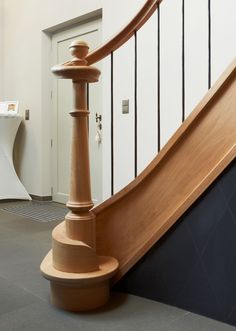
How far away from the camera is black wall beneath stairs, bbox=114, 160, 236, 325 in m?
1.38

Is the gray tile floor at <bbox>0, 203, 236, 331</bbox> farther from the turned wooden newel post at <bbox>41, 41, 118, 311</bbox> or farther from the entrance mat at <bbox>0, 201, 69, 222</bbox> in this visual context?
the entrance mat at <bbox>0, 201, 69, 222</bbox>

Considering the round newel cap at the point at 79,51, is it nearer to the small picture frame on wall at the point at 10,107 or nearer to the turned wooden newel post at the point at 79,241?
the turned wooden newel post at the point at 79,241

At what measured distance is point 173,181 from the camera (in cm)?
153

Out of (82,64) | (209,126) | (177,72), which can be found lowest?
(209,126)

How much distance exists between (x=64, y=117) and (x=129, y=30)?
8.62ft

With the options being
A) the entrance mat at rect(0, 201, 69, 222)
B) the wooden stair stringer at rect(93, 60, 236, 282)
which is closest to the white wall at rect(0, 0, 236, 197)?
the entrance mat at rect(0, 201, 69, 222)

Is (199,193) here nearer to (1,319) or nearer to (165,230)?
(165,230)

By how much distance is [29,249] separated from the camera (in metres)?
2.45

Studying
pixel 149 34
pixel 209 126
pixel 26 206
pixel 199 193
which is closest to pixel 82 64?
pixel 209 126

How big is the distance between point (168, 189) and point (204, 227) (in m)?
0.22

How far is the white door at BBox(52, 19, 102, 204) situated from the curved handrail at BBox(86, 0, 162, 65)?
2.07 meters

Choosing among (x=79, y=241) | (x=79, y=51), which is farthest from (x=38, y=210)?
(x=79, y=51)

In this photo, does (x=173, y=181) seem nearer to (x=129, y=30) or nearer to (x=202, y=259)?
(x=202, y=259)

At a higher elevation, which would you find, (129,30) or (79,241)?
(129,30)
